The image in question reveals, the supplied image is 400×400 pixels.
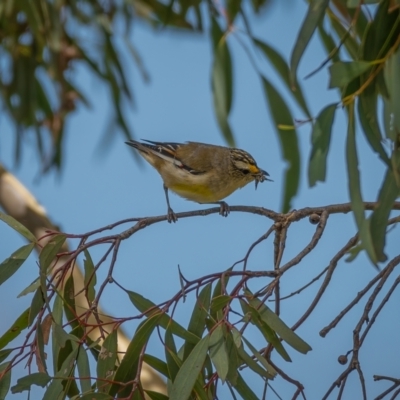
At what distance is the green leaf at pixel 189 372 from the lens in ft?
4.90

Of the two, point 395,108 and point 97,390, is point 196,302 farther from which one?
point 395,108

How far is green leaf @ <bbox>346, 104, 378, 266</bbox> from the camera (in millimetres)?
1318

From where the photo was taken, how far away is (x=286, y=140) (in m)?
2.45

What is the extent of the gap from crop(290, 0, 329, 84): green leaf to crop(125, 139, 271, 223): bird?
1010mm

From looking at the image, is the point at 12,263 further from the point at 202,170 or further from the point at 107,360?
the point at 202,170

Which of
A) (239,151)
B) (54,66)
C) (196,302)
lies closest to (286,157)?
(239,151)

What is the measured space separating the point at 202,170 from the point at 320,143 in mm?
1196

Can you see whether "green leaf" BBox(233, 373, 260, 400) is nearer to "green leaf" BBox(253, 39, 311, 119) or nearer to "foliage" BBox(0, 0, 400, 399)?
"foliage" BBox(0, 0, 400, 399)

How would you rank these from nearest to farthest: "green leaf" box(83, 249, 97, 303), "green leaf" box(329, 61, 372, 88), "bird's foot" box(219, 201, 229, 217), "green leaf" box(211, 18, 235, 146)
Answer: "green leaf" box(329, 61, 372, 88) → "green leaf" box(83, 249, 97, 303) → "bird's foot" box(219, 201, 229, 217) → "green leaf" box(211, 18, 235, 146)

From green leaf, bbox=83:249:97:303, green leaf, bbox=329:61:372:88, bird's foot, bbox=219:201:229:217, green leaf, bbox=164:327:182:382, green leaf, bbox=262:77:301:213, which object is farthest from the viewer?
green leaf, bbox=262:77:301:213

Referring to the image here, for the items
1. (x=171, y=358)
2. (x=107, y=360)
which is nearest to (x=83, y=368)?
(x=107, y=360)

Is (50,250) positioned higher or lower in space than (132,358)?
higher

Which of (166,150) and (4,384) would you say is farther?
(166,150)

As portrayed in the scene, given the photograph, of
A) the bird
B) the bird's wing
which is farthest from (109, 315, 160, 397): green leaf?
the bird's wing
